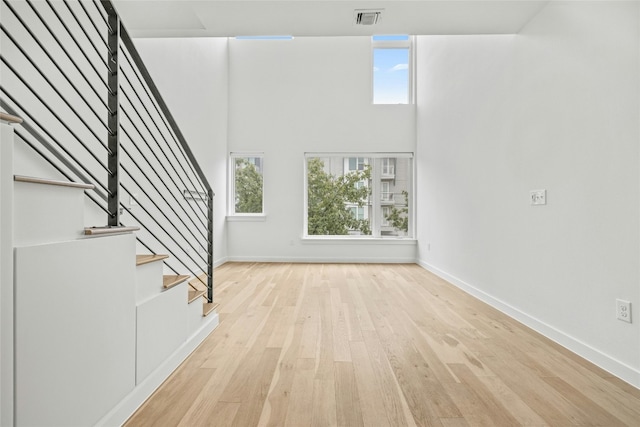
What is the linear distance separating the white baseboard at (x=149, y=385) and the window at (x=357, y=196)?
3983 mm

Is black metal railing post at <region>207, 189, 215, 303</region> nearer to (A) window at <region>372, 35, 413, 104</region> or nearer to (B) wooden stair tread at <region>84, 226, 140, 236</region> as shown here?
(B) wooden stair tread at <region>84, 226, 140, 236</region>

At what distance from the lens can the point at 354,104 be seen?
6.07 metres

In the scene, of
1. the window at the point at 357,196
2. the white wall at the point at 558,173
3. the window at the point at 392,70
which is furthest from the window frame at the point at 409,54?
the white wall at the point at 558,173

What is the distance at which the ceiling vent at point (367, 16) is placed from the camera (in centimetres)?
267

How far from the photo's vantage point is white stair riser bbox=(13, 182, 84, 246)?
0.99 metres

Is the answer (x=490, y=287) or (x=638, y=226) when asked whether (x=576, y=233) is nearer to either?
(x=638, y=226)

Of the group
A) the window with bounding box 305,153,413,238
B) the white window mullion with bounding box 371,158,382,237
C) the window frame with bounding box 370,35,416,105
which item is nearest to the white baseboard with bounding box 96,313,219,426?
the window with bounding box 305,153,413,238

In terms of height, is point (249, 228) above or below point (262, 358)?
above

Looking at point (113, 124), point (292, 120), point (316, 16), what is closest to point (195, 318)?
point (113, 124)

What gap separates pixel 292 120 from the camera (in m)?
6.09

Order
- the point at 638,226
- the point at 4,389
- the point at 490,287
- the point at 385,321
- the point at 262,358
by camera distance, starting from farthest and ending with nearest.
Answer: the point at 490,287, the point at 385,321, the point at 262,358, the point at 638,226, the point at 4,389

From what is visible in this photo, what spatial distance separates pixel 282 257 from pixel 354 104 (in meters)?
2.89

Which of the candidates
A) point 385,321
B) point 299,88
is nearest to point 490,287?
point 385,321

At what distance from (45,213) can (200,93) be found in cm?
411
